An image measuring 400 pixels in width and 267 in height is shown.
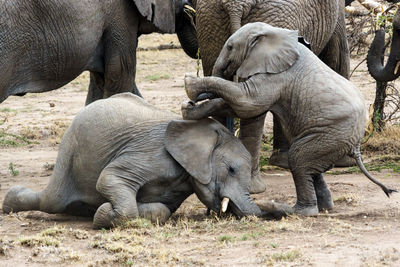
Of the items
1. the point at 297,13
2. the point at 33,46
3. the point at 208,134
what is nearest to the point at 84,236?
the point at 208,134

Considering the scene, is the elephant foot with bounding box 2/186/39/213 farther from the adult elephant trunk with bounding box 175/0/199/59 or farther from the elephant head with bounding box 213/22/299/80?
the adult elephant trunk with bounding box 175/0/199/59

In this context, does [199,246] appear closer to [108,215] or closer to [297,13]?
[108,215]

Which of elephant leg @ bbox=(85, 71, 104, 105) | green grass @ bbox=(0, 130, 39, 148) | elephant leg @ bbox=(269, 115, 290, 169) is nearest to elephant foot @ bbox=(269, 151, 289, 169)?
elephant leg @ bbox=(269, 115, 290, 169)

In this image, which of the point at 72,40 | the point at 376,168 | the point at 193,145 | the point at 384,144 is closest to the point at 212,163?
the point at 193,145

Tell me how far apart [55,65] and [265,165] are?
198 centimetres

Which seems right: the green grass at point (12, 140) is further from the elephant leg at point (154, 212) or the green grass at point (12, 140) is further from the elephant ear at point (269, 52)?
the elephant ear at point (269, 52)

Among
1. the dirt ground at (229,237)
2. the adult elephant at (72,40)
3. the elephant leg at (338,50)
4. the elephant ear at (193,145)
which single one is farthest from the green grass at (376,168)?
the elephant ear at (193,145)

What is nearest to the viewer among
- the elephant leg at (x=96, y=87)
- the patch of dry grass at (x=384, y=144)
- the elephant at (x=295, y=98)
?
the elephant at (x=295, y=98)

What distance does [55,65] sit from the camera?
6.27 meters

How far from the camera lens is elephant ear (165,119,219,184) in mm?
4988

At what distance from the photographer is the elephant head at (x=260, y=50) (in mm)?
5125

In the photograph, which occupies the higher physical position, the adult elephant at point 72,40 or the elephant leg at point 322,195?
the adult elephant at point 72,40

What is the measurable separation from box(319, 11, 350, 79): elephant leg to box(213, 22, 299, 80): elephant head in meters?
2.01

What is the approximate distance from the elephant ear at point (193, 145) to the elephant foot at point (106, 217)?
1.60 feet
